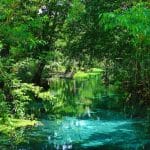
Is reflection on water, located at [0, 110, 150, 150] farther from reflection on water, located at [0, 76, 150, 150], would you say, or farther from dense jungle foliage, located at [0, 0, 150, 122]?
dense jungle foliage, located at [0, 0, 150, 122]

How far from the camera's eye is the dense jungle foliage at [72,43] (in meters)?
11.4

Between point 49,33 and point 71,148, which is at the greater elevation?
point 49,33

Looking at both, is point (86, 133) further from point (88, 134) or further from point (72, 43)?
point (72, 43)

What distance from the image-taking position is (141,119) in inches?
1007

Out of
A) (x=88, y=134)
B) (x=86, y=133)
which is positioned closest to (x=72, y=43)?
(x=86, y=133)

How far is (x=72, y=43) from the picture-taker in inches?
1067

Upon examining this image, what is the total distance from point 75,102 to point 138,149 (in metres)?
16.7

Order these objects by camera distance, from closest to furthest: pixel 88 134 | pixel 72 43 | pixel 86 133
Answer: pixel 88 134 < pixel 86 133 < pixel 72 43

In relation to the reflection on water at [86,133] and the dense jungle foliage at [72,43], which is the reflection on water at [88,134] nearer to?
the reflection on water at [86,133]

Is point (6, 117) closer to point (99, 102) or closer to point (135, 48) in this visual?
point (135, 48)

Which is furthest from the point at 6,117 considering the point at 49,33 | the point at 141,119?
the point at 49,33

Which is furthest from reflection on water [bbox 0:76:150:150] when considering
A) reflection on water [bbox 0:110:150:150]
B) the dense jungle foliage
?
the dense jungle foliage

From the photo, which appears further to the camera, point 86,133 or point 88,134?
point 86,133

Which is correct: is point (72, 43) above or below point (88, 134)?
above
